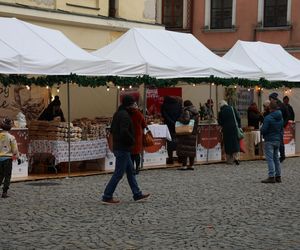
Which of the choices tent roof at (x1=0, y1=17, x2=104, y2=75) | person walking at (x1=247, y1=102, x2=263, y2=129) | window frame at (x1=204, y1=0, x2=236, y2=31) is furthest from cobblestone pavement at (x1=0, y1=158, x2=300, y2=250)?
window frame at (x1=204, y1=0, x2=236, y2=31)

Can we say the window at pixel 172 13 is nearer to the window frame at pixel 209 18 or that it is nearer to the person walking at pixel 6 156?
the window frame at pixel 209 18

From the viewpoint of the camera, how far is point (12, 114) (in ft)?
56.4

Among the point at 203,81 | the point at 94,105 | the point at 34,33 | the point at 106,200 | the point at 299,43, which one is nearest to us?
the point at 106,200

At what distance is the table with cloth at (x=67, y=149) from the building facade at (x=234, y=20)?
58.6ft

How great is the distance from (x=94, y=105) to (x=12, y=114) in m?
3.74

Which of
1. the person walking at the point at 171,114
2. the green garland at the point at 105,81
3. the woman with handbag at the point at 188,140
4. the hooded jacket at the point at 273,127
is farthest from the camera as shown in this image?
the person walking at the point at 171,114

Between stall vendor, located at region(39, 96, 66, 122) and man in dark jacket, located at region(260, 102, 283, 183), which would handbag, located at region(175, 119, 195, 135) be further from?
stall vendor, located at region(39, 96, 66, 122)

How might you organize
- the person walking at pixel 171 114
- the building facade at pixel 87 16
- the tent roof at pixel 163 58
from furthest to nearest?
1. the building facade at pixel 87 16
2. the person walking at pixel 171 114
3. the tent roof at pixel 163 58

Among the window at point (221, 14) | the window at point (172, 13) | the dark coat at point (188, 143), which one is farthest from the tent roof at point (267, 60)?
the window at point (172, 13)

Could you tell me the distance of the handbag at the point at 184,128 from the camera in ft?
51.3

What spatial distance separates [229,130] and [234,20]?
54.9ft

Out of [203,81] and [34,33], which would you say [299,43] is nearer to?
[203,81]

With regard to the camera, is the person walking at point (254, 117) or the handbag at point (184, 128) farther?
the person walking at point (254, 117)

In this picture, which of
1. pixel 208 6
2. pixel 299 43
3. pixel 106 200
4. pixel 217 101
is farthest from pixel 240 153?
pixel 208 6
